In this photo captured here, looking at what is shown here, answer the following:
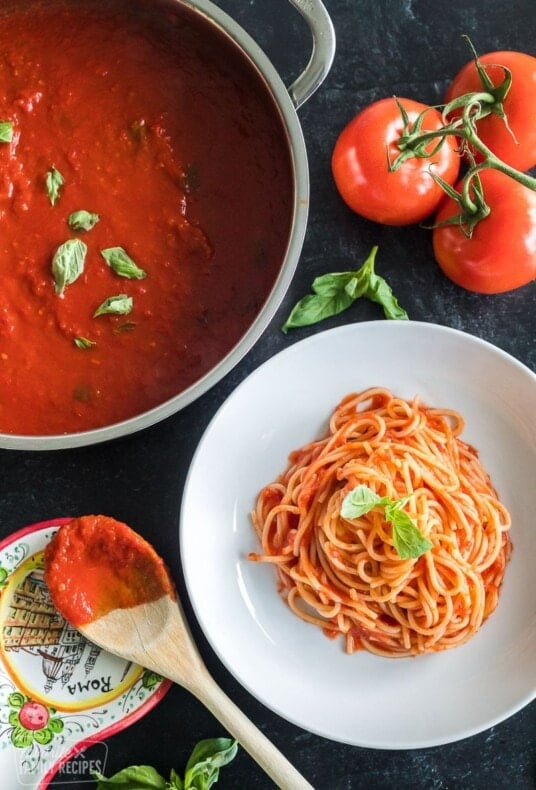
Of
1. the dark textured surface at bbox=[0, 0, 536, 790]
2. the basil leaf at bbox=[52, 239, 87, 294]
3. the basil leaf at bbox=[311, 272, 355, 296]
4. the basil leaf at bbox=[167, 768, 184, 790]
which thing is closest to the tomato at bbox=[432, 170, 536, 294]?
the dark textured surface at bbox=[0, 0, 536, 790]

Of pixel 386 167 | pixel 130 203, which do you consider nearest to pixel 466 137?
pixel 386 167

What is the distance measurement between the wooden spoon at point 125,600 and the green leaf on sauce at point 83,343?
513mm

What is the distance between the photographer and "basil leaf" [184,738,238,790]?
7.47 feet

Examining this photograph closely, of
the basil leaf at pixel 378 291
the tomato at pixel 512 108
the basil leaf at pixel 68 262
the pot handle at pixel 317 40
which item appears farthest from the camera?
the basil leaf at pixel 378 291

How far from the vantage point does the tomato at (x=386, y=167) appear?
2.21 m

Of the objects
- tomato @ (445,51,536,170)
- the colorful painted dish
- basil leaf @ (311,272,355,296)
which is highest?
tomato @ (445,51,536,170)

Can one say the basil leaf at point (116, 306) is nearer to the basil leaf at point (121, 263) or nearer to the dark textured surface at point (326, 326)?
the basil leaf at point (121, 263)

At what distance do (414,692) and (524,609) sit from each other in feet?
1.33

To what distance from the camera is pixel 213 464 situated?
2273 mm

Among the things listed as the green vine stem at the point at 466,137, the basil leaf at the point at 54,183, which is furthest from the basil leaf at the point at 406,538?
the basil leaf at the point at 54,183

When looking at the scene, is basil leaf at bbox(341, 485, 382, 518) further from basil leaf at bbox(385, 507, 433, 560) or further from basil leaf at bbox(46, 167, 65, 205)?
basil leaf at bbox(46, 167, 65, 205)

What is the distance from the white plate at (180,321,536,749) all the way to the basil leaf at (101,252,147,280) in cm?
44

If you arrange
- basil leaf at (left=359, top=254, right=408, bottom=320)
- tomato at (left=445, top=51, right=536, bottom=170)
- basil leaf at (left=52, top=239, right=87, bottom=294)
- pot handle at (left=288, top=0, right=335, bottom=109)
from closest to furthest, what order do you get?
pot handle at (left=288, top=0, right=335, bottom=109) → basil leaf at (left=52, top=239, right=87, bottom=294) → tomato at (left=445, top=51, right=536, bottom=170) → basil leaf at (left=359, top=254, right=408, bottom=320)

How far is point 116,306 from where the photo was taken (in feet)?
7.00
